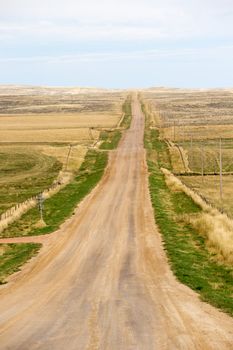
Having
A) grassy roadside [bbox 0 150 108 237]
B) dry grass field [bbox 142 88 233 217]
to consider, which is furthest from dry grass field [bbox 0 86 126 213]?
dry grass field [bbox 142 88 233 217]

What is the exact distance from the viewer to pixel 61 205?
49.4 meters

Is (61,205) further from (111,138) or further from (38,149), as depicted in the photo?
(111,138)

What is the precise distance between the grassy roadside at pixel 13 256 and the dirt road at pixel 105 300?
27.7 inches

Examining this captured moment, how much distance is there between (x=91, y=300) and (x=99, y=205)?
1043 inches

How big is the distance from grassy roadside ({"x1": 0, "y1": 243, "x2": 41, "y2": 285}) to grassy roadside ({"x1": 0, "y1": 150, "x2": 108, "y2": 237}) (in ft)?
12.7

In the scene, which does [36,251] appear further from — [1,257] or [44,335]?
[44,335]

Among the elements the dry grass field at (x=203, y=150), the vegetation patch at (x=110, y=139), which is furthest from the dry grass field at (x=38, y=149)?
the dry grass field at (x=203, y=150)

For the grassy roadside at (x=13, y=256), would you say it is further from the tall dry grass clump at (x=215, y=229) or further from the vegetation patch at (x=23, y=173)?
the vegetation patch at (x=23, y=173)

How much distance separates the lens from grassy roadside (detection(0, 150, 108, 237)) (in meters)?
39.7

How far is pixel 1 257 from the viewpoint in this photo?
32.0 meters

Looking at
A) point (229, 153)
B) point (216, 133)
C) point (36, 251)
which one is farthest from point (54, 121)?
point (36, 251)

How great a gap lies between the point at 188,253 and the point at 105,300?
10239 mm

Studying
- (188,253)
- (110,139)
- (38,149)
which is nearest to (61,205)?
(188,253)

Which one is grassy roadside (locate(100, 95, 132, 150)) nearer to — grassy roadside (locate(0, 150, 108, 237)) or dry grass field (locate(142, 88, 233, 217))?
dry grass field (locate(142, 88, 233, 217))
